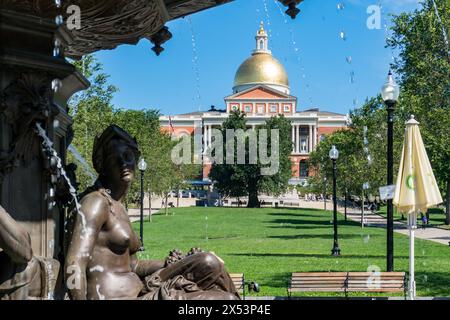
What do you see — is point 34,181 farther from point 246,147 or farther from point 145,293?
point 246,147

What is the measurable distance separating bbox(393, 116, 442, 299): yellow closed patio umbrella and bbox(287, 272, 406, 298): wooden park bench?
6.74 feet

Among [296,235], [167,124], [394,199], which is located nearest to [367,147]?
[296,235]

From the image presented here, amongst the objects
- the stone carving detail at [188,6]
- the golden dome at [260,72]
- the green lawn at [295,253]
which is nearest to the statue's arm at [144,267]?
the stone carving detail at [188,6]

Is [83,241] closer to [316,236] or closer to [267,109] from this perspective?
[316,236]

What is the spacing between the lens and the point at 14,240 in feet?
13.7

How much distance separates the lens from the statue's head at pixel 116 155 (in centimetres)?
462

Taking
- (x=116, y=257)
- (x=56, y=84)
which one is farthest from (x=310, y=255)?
(x=116, y=257)

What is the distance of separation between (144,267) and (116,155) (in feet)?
2.82

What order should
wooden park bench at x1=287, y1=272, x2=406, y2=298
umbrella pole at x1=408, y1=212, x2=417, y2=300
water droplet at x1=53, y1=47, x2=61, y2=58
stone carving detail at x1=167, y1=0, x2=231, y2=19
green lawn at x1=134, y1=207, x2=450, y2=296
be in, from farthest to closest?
1. green lawn at x1=134, y1=207, x2=450, y2=296
2. wooden park bench at x1=287, y1=272, x2=406, y2=298
3. umbrella pole at x1=408, y1=212, x2=417, y2=300
4. stone carving detail at x1=167, y1=0, x2=231, y2=19
5. water droplet at x1=53, y1=47, x2=61, y2=58

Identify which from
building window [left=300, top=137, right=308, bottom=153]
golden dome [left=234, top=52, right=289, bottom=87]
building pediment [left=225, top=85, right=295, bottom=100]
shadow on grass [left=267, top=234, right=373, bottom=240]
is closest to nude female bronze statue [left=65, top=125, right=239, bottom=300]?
shadow on grass [left=267, top=234, right=373, bottom=240]

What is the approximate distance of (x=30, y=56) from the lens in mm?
4699

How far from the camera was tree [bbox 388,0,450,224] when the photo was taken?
3244 cm

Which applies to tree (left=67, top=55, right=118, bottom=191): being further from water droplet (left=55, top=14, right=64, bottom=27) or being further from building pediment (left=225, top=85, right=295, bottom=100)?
building pediment (left=225, top=85, right=295, bottom=100)

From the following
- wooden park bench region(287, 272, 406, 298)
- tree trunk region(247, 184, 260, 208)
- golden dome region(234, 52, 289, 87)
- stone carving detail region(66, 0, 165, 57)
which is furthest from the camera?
golden dome region(234, 52, 289, 87)
